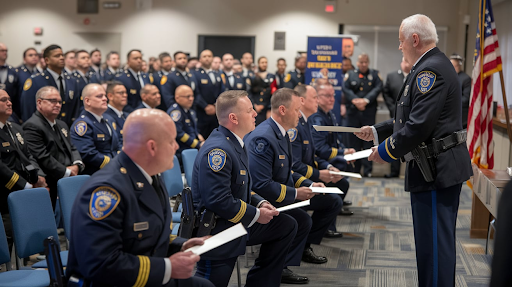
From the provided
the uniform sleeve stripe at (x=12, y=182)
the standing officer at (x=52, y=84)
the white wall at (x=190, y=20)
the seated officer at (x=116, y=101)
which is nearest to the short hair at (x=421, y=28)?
the uniform sleeve stripe at (x=12, y=182)

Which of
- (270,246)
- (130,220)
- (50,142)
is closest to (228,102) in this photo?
(270,246)

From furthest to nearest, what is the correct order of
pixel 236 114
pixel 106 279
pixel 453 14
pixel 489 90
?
pixel 453 14
pixel 489 90
pixel 236 114
pixel 106 279

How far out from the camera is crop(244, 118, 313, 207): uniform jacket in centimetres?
340

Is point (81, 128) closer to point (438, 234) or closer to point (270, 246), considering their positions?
point (270, 246)

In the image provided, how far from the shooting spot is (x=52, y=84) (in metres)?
6.02

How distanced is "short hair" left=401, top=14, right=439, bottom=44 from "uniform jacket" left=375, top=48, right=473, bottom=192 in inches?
3.0

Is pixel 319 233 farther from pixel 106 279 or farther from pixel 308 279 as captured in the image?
pixel 106 279

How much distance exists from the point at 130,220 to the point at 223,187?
3.06ft

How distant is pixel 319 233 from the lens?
4.23 metres

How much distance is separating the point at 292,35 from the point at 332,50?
4502mm

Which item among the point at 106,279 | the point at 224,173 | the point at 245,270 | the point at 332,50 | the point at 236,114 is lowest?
the point at 245,270

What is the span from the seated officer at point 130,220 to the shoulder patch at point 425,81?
1.45 meters

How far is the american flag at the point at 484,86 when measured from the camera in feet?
15.8

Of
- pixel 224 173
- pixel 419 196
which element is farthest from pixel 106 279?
pixel 419 196
